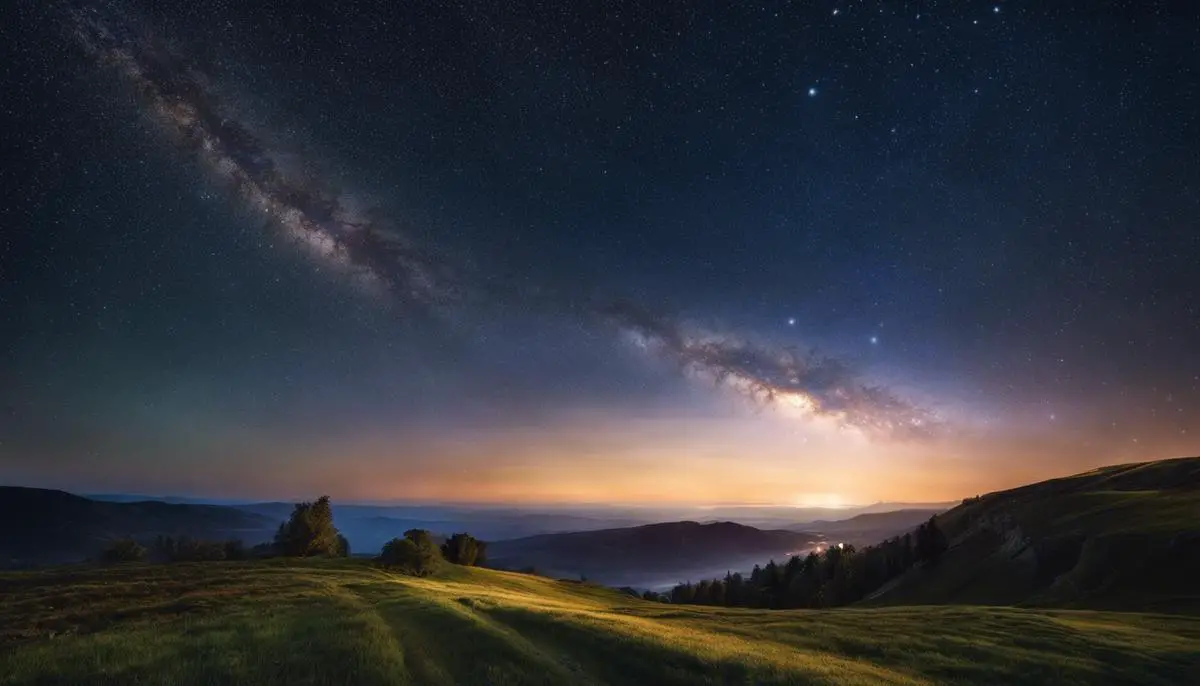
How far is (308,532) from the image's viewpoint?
A: 97.1 metres

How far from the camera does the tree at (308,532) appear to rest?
316ft

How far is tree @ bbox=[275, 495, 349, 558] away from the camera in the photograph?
9644 centimetres

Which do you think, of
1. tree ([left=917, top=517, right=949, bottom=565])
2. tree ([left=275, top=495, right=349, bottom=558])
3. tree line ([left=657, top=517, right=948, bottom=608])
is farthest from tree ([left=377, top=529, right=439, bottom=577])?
tree ([left=917, top=517, right=949, bottom=565])

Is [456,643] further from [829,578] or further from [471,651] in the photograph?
[829,578]

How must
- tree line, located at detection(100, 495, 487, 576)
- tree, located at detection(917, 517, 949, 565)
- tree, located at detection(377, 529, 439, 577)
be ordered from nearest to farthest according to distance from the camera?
tree, located at detection(377, 529, 439, 577)
tree line, located at detection(100, 495, 487, 576)
tree, located at detection(917, 517, 949, 565)

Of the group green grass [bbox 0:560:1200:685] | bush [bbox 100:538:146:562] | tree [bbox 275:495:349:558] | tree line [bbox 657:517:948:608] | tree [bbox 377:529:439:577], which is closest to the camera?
green grass [bbox 0:560:1200:685]

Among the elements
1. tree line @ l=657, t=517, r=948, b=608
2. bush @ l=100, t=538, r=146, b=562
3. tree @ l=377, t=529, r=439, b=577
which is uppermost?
tree @ l=377, t=529, r=439, b=577

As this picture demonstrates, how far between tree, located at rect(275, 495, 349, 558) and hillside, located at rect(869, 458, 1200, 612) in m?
110

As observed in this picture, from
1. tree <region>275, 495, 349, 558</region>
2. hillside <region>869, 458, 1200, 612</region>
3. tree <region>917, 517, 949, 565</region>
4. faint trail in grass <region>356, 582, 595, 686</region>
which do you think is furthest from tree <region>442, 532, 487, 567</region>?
tree <region>917, 517, 949, 565</region>

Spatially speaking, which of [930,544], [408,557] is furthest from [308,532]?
[930,544]

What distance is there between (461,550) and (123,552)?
5452cm

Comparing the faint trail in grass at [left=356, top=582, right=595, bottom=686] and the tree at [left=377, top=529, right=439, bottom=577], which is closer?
the faint trail in grass at [left=356, top=582, right=595, bottom=686]

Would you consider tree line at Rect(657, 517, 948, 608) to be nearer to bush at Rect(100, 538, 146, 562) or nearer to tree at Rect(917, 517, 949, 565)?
tree at Rect(917, 517, 949, 565)

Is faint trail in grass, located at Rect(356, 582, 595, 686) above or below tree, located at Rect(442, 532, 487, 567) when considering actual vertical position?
above
